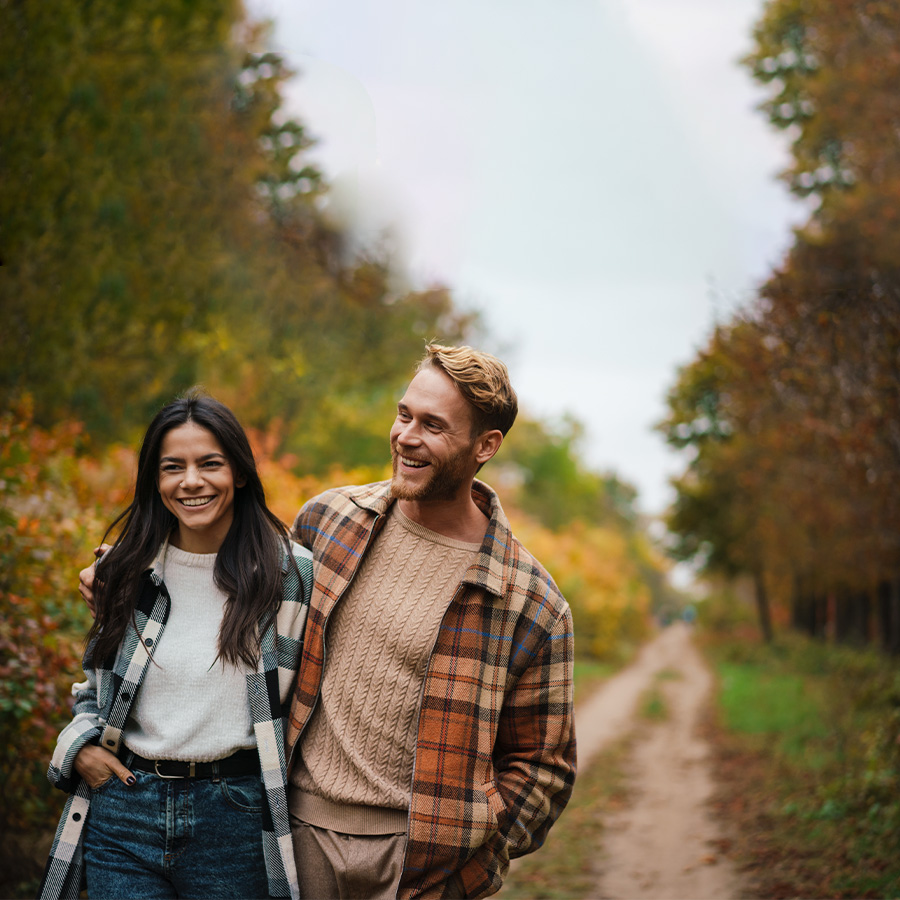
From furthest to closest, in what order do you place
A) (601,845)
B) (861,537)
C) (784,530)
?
(784,530) < (861,537) < (601,845)

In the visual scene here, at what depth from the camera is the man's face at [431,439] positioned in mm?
3010

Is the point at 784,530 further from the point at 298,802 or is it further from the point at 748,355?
the point at 298,802

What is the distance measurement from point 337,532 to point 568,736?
1.06m

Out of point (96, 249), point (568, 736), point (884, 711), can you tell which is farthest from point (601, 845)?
point (96, 249)

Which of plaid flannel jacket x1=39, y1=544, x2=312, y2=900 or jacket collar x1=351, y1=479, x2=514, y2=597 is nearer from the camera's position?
plaid flannel jacket x1=39, y1=544, x2=312, y2=900

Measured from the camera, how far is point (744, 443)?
18656 mm

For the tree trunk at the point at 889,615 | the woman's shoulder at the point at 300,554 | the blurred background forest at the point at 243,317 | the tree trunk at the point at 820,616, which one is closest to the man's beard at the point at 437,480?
the woman's shoulder at the point at 300,554

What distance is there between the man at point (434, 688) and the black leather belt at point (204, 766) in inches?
5.2

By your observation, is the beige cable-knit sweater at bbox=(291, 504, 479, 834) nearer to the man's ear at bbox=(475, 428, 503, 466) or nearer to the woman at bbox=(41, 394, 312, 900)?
the woman at bbox=(41, 394, 312, 900)

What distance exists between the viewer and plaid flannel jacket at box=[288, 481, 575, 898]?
288 cm

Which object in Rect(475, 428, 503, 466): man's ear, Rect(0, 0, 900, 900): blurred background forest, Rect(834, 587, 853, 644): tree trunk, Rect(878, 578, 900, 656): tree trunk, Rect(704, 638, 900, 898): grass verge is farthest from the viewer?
Rect(834, 587, 853, 644): tree trunk

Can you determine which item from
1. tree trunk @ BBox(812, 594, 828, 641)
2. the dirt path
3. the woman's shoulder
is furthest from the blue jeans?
tree trunk @ BBox(812, 594, 828, 641)

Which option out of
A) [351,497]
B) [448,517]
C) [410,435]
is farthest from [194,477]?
[448,517]

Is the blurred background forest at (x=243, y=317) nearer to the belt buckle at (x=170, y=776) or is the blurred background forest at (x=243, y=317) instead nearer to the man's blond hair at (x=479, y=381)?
the belt buckle at (x=170, y=776)
